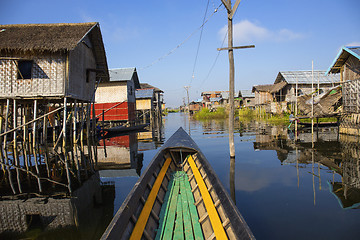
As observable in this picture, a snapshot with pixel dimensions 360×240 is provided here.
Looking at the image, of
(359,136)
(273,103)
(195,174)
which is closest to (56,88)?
(195,174)

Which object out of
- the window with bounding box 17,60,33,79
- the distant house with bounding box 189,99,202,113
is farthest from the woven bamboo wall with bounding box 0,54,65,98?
the distant house with bounding box 189,99,202,113

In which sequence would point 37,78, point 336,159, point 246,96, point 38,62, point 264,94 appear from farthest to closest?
1. point 246,96
2. point 264,94
3. point 38,62
4. point 37,78
5. point 336,159

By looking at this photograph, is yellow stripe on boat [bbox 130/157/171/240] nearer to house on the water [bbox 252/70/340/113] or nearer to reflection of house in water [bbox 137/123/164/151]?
reflection of house in water [bbox 137/123/164/151]

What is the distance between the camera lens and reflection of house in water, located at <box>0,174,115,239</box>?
3828 millimetres

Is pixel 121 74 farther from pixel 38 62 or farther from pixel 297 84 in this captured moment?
pixel 297 84

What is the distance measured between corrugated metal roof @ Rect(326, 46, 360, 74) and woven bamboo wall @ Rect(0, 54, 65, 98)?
16189 millimetres

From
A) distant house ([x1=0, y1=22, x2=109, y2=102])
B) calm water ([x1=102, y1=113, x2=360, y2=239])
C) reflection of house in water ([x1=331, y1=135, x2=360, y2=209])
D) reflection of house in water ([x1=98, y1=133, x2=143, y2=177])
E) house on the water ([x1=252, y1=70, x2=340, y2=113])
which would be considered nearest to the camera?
calm water ([x1=102, y1=113, x2=360, y2=239])

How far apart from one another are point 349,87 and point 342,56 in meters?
3.68

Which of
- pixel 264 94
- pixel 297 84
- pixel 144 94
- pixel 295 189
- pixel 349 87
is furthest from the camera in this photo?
A: pixel 264 94

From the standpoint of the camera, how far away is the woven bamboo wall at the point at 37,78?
1066cm

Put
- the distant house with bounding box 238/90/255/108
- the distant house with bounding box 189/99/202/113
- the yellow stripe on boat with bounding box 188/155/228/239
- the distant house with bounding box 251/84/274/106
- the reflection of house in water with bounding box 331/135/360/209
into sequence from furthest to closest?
the distant house with bounding box 189/99/202/113, the distant house with bounding box 238/90/255/108, the distant house with bounding box 251/84/274/106, the reflection of house in water with bounding box 331/135/360/209, the yellow stripe on boat with bounding box 188/155/228/239

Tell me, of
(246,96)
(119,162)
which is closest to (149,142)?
(119,162)

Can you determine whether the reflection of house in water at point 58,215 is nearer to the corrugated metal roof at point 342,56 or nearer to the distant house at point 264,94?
the corrugated metal roof at point 342,56

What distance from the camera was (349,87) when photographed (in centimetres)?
1261
